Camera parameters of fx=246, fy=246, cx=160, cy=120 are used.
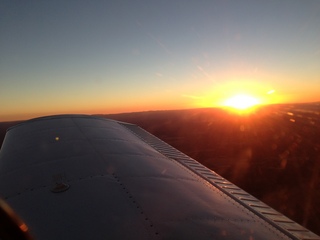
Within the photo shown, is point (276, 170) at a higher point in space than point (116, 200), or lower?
lower

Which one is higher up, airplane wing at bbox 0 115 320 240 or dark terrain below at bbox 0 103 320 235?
airplane wing at bbox 0 115 320 240

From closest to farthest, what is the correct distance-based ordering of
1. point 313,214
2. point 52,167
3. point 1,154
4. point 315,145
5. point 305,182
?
point 52,167
point 1,154
point 313,214
point 305,182
point 315,145

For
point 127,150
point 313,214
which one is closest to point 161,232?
point 127,150

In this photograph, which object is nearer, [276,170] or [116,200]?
[116,200]

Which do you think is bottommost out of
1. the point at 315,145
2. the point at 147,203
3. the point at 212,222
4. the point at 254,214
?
the point at 315,145

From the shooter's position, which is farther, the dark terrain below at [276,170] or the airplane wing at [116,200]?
the dark terrain below at [276,170]

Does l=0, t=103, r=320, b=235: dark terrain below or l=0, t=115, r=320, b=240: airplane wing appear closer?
l=0, t=115, r=320, b=240: airplane wing

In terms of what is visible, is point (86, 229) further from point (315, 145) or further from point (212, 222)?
point (315, 145)

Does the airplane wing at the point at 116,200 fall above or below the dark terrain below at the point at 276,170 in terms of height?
above
